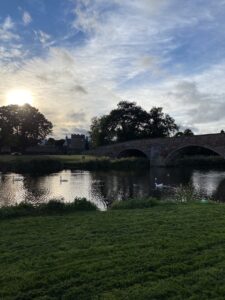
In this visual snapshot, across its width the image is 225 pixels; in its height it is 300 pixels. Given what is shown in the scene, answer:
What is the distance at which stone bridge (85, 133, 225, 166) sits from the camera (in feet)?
158

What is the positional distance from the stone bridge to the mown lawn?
130 ft

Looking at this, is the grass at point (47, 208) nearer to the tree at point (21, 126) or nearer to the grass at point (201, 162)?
the grass at point (201, 162)

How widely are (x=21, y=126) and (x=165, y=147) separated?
34.7m

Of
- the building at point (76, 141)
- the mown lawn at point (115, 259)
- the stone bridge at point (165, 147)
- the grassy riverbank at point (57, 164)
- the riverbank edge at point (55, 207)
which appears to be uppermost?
the building at point (76, 141)

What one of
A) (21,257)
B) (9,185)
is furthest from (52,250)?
(9,185)

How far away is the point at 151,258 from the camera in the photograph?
6258mm

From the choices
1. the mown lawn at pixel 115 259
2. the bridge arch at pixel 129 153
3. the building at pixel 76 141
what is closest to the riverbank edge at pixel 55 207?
the mown lawn at pixel 115 259

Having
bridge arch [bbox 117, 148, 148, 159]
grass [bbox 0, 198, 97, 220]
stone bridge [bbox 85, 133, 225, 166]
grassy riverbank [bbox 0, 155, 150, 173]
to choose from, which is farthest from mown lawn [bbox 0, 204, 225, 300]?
bridge arch [bbox 117, 148, 148, 159]

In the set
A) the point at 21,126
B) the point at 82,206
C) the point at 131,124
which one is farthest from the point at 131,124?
the point at 82,206

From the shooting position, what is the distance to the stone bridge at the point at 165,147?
48.1m

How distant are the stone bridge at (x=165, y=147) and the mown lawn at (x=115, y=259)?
39616mm

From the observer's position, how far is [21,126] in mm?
80250

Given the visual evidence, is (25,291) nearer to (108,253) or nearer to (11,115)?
(108,253)

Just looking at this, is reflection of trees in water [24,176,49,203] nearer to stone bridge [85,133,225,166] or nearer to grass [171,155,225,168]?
stone bridge [85,133,225,166]
